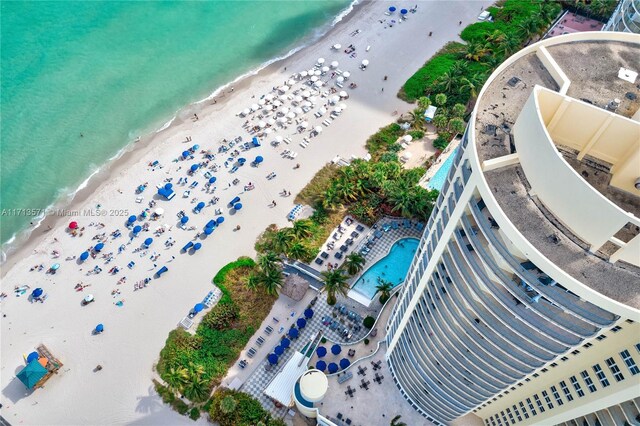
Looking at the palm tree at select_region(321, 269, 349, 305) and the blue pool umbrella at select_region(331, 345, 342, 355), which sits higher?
the palm tree at select_region(321, 269, 349, 305)

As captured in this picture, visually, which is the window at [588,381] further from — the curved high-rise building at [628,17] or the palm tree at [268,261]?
the curved high-rise building at [628,17]

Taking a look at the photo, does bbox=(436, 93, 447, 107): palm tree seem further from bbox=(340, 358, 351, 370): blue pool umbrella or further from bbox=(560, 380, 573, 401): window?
bbox=(560, 380, 573, 401): window

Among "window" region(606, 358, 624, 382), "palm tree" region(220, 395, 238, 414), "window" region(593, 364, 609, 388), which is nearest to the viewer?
"window" region(606, 358, 624, 382)

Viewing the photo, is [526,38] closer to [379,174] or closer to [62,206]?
[379,174]

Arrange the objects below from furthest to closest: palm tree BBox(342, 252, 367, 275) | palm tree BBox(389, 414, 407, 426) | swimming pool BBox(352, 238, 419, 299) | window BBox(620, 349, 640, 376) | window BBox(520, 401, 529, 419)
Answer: swimming pool BBox(352, 238, 419, 299) < palm tree BBox(342, 252, 367, 275) < palm tree BBox(389, 414, 407, 426) < window BBox(520, 401, 529, 419) < window BBox(620, 349, 640, 376)

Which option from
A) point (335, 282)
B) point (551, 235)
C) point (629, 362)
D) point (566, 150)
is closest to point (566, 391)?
point (629, 362)

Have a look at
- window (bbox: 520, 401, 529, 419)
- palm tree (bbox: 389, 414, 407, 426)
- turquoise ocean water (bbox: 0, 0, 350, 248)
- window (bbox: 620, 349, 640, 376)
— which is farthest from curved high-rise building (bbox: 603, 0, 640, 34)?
palm tree (bbox: 389, 414, 407, 426)

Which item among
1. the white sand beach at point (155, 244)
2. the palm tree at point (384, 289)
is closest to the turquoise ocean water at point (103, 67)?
the white sand beach at point (155, 244)
